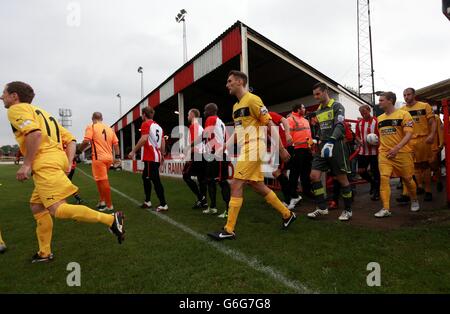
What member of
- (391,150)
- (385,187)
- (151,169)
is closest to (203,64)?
(151,169)

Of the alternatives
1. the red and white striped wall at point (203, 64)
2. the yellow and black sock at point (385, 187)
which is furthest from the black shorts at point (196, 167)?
the red and white striped wall at point (203, 64)

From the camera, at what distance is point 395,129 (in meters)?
4.62

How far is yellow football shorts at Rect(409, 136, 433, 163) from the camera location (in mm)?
5703

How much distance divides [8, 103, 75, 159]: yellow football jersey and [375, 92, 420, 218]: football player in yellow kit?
451 centimetres

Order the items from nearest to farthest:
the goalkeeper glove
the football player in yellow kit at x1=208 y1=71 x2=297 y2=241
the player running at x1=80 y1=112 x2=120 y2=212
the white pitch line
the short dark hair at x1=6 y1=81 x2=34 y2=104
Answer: the white pitch line, the short dark hair at x1=6 y1=81 x2=34 y2=104, the football player in yellow kit at x1=208 y1=71 x2=297 y2=241, the goalkeeper glove, the player running at x1=80 y1=112 x2=120 y2=212

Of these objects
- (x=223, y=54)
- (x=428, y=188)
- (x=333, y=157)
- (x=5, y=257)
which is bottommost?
(x=5, y=257)

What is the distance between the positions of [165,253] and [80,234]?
171cm

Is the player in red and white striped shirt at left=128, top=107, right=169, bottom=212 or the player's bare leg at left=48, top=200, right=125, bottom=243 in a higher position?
the player in red and white striped shirt at left=128, top=107, right=169, bottom=212

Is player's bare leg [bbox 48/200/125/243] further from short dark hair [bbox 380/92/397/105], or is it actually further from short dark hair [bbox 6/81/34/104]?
short dark hair [bbox 380/92/397/105]

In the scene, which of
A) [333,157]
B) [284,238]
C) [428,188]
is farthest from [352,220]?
[428,188]

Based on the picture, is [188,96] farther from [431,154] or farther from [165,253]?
[165,253]

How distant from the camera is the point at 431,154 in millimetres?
5723

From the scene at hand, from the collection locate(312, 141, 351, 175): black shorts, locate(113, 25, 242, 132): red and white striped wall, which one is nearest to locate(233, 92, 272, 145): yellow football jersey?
locate(312, 141, 351, 175): black shorts

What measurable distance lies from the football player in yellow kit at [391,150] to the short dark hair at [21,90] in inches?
189
